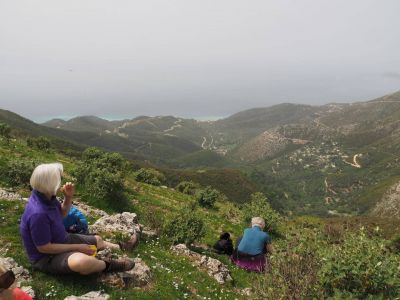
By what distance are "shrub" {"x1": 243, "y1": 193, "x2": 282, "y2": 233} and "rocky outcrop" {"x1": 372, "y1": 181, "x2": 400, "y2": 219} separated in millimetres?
124388

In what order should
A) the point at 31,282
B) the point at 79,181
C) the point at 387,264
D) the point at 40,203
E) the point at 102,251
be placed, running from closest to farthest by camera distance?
the point at 387,264 < the point at 40,203 < the point at 31,282 < the point at 102,251 < the point at 79,181

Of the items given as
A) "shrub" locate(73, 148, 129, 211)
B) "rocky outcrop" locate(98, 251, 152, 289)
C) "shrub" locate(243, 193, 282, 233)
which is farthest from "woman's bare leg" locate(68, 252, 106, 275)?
"shrub" locate(243, 193, 282, 233)

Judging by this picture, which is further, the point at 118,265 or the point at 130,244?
the point at 130,244

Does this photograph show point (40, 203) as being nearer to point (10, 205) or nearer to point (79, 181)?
point (10, 205)

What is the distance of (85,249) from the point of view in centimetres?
921

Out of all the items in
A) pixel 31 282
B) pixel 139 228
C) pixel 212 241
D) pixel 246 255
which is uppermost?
pixel 31 282

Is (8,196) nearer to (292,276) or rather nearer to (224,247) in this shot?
(224,247)

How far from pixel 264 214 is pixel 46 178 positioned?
2088 centimetres

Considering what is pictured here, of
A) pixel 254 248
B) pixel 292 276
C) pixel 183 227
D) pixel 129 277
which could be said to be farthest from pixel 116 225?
pixel 292 276

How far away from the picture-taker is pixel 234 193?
526 feet

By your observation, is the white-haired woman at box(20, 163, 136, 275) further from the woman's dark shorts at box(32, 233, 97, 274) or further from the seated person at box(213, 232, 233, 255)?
the seated person at box(213, 232, 233, 255)

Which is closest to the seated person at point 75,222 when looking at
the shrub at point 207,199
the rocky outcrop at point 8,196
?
the rocky outcrop at point 8,196

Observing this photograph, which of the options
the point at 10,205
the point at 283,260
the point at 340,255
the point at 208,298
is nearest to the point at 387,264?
the point at 340,255

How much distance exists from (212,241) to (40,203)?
14.2 m
